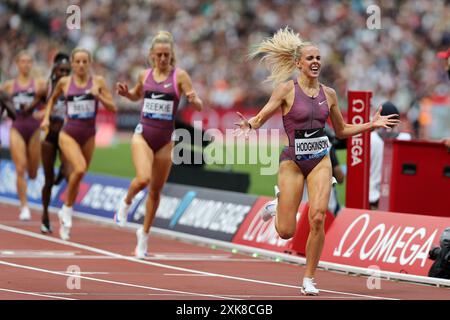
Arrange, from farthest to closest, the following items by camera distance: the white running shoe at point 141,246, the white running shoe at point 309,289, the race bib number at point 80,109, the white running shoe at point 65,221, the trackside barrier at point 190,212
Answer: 1. the race bib number at point 80,109
2. the white running shoe at point 65,221
3. the trackside barrier at point 190,212
4. the white running shoe at point 141,246
5. the white running shoe at point 309,289

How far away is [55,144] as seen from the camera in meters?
18.6

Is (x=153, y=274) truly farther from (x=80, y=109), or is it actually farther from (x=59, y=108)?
(x=59, y=108)

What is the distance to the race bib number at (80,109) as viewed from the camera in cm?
1773

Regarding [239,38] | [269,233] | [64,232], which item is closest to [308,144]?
[269,233]

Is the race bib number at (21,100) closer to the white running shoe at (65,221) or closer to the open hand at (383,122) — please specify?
the white running shoe at (65,221)

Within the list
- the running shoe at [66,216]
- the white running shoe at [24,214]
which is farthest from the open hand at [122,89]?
the white running shoe at [24,214]

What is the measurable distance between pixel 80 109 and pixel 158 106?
203 centimetres

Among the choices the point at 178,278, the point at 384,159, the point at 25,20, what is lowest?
the point at 178,278

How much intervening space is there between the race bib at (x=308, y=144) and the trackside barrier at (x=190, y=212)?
2.26m

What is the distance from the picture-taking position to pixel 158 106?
16.1 m
